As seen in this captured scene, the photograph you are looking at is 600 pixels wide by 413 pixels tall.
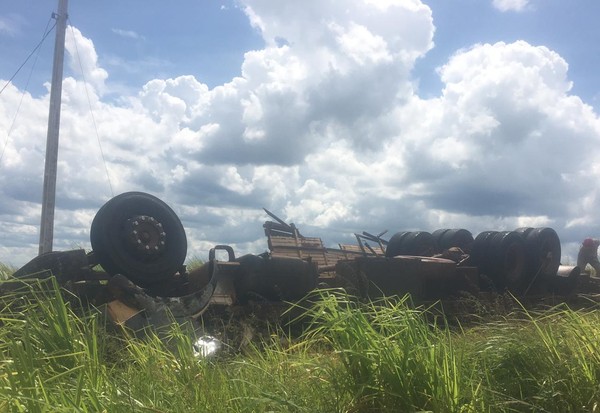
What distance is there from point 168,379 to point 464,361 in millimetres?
1887

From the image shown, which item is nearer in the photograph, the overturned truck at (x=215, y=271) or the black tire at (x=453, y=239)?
the overturned truck at (x=215, y=271)

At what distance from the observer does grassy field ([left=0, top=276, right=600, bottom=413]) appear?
3.60 meters

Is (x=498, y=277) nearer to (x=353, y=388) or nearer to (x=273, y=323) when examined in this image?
(x=273, y=323)

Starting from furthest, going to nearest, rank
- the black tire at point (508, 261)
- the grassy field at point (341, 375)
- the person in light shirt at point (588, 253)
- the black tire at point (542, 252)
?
1. the person in light shirt at point (588, 253)
2. the black tire at point (542, 252)
3. the black tire at point (508, 261)
4. the grassy field at point (341, 375)

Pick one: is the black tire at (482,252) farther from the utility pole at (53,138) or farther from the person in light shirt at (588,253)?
the utility pole at (53,138)

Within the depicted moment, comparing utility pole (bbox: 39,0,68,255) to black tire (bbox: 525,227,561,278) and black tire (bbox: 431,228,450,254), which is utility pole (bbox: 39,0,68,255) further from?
black tire (bbox: 525,227,561,278)

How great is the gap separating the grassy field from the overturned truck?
1.44m

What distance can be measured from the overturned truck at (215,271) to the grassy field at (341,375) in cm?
144

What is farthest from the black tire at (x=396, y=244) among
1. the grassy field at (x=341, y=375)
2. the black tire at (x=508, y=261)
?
the grassy field at (x=341, y=375)

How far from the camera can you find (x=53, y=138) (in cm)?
1127

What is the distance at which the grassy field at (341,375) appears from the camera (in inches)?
142

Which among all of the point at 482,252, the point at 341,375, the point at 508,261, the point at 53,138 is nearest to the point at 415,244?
the point at 482,252

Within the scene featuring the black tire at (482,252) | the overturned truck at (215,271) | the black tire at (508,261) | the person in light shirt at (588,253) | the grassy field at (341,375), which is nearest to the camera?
the grassy field at (341,375)

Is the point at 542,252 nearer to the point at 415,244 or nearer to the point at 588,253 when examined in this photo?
the point at 415,244
